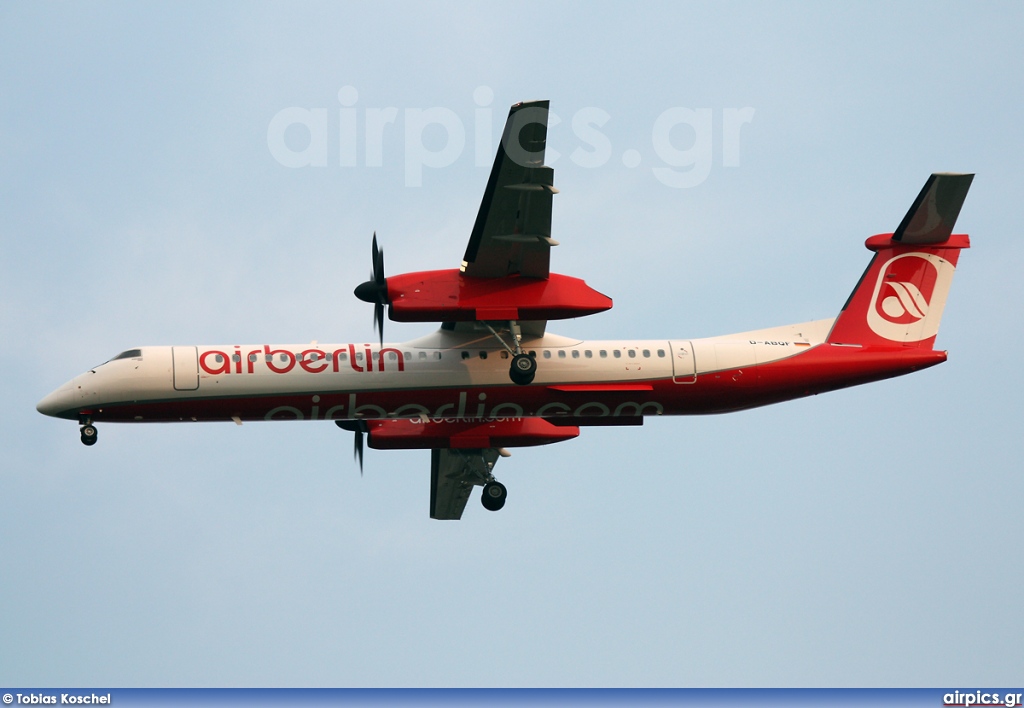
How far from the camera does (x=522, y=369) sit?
26844mm

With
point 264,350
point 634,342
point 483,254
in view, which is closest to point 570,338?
point 634,342

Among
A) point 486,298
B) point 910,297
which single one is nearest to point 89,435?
point 486,298

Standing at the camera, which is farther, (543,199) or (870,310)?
(870,310)

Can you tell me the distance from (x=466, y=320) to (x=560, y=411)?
3201 millimetres

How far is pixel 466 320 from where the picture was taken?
1046 inches

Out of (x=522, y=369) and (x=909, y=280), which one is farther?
(x=909, y=280)

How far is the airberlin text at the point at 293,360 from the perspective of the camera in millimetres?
27281

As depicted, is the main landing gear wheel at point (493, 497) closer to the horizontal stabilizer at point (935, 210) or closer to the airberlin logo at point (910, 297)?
the airberlin logo at point (910, 297)

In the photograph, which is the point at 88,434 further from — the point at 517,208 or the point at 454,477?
the point at 517,208

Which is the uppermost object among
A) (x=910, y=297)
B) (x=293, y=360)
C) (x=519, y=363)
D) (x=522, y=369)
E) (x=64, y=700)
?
(x=910, y=297)

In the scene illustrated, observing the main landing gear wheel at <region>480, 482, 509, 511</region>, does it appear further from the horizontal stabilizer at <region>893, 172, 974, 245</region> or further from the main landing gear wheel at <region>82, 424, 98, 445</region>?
the horizontal stabilizer at <region>893, 172, 974, 245</region>

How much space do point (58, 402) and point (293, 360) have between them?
467cm

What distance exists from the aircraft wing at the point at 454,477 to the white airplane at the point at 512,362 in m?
1.65

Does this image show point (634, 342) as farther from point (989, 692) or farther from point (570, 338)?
point (989, 692)
